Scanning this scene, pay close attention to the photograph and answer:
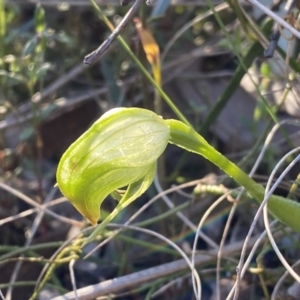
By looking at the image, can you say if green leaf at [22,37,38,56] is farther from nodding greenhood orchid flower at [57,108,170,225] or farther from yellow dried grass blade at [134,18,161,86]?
nodding greenhood orchid flower at [57,108,170,225]

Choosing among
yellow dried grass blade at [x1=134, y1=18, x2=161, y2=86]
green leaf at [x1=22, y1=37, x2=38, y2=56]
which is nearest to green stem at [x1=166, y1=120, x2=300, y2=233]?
yellow dried grass blade at [x1=134, y1=18, x2=161, y2=86]

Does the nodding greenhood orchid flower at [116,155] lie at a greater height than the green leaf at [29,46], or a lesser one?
lesser

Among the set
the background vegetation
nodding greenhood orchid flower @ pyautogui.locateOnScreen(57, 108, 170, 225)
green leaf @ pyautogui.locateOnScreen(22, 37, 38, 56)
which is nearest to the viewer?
nodding greenhood orchid flower @ pyautogui.locateOnScreen(57, 108, 170, 225)

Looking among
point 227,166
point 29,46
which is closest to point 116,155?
point 227,166

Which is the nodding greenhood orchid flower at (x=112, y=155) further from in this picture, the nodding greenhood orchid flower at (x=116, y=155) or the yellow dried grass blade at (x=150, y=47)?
the yellow dried grass blade at (x=150, y=47)

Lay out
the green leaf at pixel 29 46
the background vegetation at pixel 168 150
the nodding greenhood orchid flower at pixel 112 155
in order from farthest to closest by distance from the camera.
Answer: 1. the green leaf at pixel 29 46
2. the background vegetation at pixel 168 150
3. the nodding greenhood orchid flower at pixel 112 155

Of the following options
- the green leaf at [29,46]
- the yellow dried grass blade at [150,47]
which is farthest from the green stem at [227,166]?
Result: the green leaf at [29,46]
